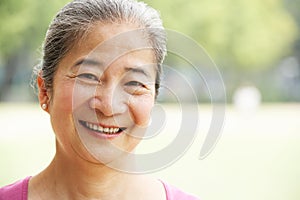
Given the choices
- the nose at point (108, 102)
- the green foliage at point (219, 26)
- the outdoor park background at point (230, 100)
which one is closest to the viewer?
the nose at point (108, 102)

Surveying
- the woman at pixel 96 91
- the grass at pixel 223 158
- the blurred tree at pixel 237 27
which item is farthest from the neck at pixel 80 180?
the blurred tree at pixel 237 27

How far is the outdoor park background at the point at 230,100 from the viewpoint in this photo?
521 cm

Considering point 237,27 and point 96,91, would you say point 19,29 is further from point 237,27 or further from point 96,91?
point 96,91

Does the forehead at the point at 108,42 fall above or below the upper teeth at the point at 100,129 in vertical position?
above

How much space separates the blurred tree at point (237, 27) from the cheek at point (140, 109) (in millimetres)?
10281

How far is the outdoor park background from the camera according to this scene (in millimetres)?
5215

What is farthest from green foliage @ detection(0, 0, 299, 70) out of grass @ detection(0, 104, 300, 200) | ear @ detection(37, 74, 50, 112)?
ear @ detection(37, 74, 50, 112)

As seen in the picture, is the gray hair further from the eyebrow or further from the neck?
the neck

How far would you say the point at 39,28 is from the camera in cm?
1077

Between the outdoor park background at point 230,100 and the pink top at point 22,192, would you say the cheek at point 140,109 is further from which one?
the outdoor park background at point 230,100

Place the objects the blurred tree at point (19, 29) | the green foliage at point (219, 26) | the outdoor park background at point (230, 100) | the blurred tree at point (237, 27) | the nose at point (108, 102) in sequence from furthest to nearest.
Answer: the blurred tree at point (237, 27)
the green foliage at point (219, 26)
the blurred tree at point (19, 29)
the outdoor park background at point (230, 100)
the nose at point (108, 102)

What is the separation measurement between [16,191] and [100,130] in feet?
0.76

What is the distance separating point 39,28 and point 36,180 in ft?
32.5

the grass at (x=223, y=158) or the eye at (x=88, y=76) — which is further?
the grass at (x=223, y=158)
